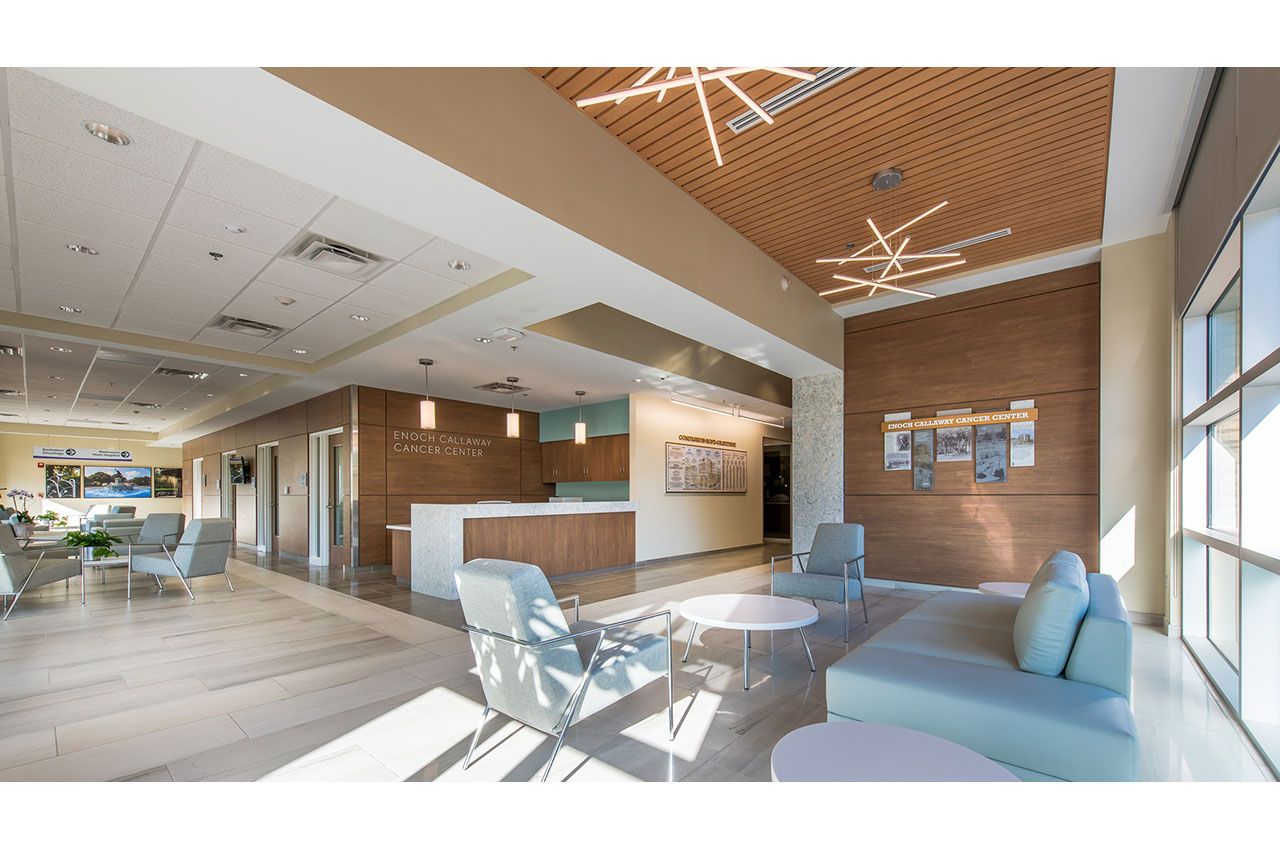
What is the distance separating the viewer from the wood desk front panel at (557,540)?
711 centimetres

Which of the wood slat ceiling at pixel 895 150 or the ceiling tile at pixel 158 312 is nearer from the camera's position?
the wood slat ceiling at pixel 895 150

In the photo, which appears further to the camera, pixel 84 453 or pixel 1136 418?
pixel 84 453

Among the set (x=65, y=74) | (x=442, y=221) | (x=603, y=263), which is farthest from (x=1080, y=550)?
(x=65, y=74)

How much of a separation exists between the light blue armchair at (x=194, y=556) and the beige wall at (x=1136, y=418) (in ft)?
32.8

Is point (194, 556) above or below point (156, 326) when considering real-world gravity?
below

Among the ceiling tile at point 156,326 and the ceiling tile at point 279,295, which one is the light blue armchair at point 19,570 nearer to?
the ceiling tile at point 156,326

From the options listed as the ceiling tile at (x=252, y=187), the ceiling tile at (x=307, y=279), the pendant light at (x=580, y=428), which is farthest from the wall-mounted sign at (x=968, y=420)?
the ceiling tile at (x=252, y=187)

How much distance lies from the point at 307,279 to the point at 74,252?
164 centimetres

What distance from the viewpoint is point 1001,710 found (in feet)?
7.47

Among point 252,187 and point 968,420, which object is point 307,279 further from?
point 968,420

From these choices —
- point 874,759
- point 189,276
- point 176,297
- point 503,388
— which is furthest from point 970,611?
point 176,297

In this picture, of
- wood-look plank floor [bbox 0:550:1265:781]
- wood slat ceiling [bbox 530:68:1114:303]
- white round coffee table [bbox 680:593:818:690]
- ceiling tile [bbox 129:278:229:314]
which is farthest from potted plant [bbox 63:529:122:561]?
wood slat ceiling [bbox 530:68:1114:303]

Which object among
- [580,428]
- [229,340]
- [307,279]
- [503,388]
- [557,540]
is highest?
[307,279]

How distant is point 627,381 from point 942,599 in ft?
17.9
